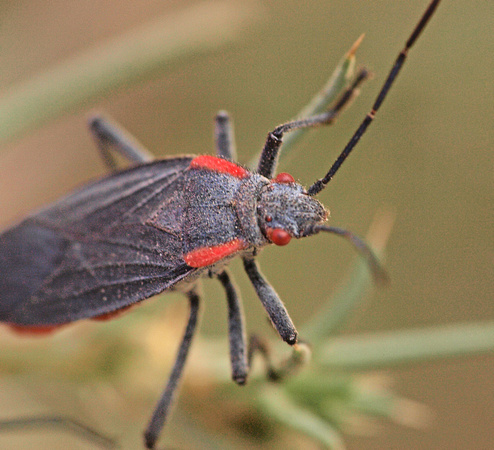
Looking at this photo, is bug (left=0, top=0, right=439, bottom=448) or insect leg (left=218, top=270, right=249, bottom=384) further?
bug (left=0, top=0, right=439, bottom=448)

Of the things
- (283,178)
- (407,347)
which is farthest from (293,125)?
(407,347)

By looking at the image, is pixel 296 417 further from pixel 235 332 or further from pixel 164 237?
pixel 164 237

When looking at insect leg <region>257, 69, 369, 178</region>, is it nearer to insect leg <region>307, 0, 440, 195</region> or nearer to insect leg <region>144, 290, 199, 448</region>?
insect leg <region>307, 0, 440, 195</region>

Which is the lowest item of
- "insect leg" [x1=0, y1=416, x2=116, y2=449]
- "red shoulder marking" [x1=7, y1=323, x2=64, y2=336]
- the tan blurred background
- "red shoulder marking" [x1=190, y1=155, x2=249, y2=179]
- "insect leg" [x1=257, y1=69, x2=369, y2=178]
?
"insect leg" [x1=0, y1=416, x2=116, y2=449]

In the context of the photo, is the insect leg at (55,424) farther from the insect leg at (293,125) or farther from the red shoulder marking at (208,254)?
the insect leg at (293,125)

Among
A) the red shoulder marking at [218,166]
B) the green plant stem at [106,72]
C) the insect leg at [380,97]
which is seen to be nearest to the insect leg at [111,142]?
the green plant stem at [106,72]

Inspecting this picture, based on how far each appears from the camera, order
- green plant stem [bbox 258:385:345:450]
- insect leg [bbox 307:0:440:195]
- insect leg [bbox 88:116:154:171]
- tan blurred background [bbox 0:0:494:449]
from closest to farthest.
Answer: green plant stem [bbox 258:385:345:450] → insect leg [bbox 307:0:440:195] → insect leg [bbox 88:116:154:171] → tan blurred background [bbox 0:0:494:449]

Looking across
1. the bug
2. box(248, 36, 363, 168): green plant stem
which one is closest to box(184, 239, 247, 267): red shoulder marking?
the bug
